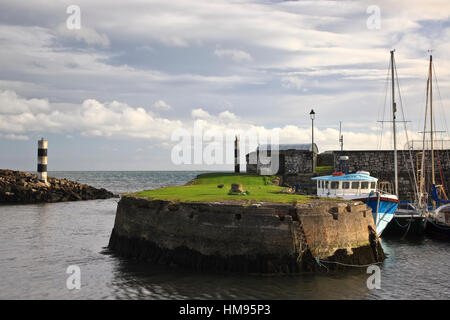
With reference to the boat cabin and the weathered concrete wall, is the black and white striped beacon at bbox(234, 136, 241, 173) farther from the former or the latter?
the boat cabin

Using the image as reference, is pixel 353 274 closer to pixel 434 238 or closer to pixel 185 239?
pixel 185 239

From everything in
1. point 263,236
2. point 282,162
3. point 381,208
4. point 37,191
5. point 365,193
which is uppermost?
point 282,162

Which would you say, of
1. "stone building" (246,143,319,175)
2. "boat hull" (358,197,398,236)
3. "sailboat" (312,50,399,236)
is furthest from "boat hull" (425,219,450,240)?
"stone building" (246,143,319,175)

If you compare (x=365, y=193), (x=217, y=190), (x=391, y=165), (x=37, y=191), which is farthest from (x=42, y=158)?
(x=365, y=193)

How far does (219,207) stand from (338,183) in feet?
41.5

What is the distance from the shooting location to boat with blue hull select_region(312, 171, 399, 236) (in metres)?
26.5

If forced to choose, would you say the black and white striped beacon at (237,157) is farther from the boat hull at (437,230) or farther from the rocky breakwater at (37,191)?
the boat hull at (437,230)

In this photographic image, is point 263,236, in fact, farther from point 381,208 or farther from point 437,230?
point 437,230

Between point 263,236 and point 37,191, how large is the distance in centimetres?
4709

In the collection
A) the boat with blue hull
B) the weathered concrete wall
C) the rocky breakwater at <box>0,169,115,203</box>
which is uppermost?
the weathered concrete wall

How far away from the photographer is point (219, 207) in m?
18.4

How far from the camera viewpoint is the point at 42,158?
6069cm

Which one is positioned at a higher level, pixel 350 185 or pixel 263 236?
pixel 350 185

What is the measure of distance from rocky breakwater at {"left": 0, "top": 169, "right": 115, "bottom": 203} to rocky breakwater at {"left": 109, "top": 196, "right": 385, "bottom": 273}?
41.1 m
